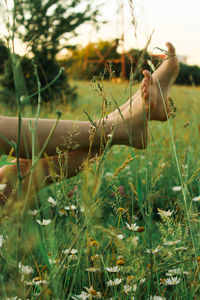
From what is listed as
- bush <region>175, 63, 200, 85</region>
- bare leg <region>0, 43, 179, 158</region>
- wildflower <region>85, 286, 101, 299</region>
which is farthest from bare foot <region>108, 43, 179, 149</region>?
wildflower <region>85, 286, 101, 299</region>

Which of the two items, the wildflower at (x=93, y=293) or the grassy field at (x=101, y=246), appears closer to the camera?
the grassy field at (x=101, y=246)

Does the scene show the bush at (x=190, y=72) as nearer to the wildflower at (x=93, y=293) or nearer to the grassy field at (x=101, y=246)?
the grassy field at (x=101, y=246)

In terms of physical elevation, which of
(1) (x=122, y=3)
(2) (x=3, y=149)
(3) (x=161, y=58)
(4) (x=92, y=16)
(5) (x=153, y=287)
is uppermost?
(4) (x=92, y=16)

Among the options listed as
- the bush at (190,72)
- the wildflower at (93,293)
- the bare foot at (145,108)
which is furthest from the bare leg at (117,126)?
the wildflower at (93,293)

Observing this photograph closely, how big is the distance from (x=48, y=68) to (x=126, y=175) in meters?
3.71

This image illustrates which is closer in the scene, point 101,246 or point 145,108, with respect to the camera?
point 101,246

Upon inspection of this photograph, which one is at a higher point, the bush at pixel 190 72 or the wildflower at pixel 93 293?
the bush at pixel 190 72

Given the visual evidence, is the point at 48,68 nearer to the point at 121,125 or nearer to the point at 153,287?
the point at 121,125

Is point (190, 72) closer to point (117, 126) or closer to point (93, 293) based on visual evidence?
A: point (117, 126)

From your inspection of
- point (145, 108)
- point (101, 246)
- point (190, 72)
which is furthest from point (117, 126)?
point (190, 72)

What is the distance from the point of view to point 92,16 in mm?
4918

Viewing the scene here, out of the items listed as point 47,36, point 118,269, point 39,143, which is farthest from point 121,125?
point 47,36

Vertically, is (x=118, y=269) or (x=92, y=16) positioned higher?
(x=92, y=16)

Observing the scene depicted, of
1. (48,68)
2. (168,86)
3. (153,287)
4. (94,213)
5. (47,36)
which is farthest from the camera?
(48,68)
